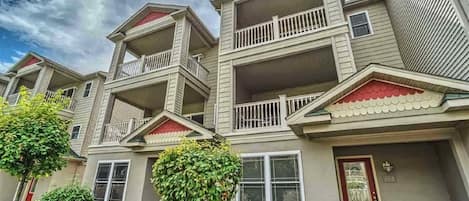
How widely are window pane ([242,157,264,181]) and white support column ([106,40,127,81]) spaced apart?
8.13 metres

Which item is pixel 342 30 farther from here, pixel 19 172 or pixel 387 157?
pixel 19 172

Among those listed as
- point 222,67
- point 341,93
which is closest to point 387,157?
point 341,93

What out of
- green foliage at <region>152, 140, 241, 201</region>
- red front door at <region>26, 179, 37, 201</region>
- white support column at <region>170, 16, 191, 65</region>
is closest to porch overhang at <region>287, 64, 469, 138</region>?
green foliage at <region>152, 140, 241, 201</region>

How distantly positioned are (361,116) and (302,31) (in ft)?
13.2

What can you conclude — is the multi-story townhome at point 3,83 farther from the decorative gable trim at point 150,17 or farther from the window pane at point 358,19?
the window pane at point 358,19

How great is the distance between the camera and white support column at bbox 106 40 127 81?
10.8 m

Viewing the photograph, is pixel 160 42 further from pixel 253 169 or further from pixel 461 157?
pixel 461 157

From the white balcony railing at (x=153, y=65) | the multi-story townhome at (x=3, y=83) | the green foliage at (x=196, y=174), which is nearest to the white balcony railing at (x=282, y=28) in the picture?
the white balcony railing at (x=153, y=65)

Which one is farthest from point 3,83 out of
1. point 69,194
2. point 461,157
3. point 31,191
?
point 461,157

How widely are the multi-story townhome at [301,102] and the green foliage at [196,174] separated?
1955 mm

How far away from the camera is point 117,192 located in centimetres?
806

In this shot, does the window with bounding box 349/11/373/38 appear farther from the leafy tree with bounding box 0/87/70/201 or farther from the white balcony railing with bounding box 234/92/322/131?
the leafy tree with bounding box 0/87/70/201

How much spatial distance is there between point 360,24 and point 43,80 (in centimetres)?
1807

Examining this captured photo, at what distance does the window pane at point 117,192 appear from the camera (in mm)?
7945
